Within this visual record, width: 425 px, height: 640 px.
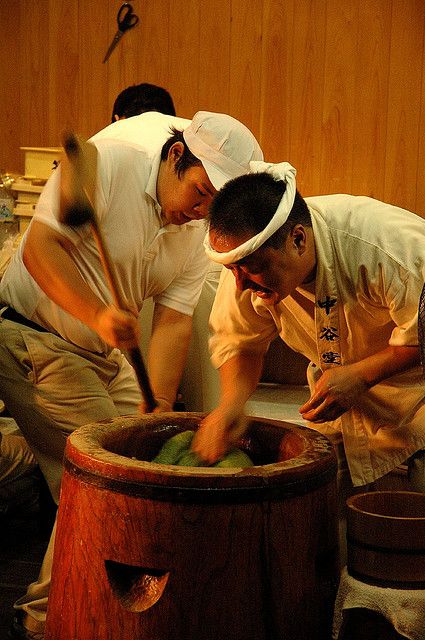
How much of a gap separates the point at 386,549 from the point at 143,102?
11.1 feet

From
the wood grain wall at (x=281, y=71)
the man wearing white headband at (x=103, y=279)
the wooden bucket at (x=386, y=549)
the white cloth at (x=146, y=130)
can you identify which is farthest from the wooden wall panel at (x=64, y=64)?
the wooden bucket at (x=386, y=549)

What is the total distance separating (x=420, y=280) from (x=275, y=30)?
174 inches

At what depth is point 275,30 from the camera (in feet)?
22.0

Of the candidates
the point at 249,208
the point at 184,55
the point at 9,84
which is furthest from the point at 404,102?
the point at 249,208

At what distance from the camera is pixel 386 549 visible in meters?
2.50

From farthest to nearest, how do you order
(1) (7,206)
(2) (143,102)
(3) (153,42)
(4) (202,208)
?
(3) (153,42)
(1) (7,206)
(2) (143,102)
(4) (202,208)

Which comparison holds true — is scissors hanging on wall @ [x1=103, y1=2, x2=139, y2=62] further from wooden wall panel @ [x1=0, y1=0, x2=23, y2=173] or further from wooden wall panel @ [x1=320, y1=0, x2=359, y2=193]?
wooden wall panel @ [x1=320, y1=0, x2=359, y2=193]

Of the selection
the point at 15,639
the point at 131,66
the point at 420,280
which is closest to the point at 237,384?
the point at 420,280

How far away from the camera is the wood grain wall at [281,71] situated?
21.6ft

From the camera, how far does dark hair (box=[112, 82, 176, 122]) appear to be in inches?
Result: 204

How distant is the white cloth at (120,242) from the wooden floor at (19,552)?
1190 millimetres

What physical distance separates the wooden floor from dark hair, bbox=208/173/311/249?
1.96 metres

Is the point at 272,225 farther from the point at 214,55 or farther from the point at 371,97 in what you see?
the point at 214,55

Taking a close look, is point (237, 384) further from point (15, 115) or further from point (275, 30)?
point (15, 115)
